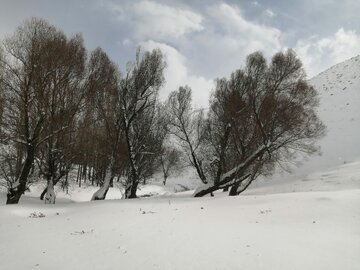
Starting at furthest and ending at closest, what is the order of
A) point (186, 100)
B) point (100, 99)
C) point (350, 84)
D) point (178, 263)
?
point (350, 84) < point (186, 100) < point (100, 99) < point (178, 263)

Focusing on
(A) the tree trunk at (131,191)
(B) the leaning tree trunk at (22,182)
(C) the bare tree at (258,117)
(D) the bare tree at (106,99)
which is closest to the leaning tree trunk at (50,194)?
(B) the leaning tree trunk at (22,182)

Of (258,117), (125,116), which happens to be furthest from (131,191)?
(258,117)

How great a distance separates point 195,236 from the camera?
9.65m

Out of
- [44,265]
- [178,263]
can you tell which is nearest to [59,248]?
[44,265]

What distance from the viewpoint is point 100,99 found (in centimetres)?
2300

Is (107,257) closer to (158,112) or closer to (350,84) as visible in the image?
(158,112)

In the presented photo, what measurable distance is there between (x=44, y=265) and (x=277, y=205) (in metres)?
9.09

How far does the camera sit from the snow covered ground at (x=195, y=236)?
769 centimetres

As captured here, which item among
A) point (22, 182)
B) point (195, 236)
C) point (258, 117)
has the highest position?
point (258, 117)

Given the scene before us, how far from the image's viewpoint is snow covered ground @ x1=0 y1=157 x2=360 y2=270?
7688 mm

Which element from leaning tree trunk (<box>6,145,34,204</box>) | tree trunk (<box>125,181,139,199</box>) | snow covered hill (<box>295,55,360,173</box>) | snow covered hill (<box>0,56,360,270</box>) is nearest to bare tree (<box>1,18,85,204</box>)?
leaning tree trunk (<box>6,145,34,204</box>)

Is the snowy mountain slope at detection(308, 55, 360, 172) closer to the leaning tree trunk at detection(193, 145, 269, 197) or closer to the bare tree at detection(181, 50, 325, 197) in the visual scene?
the bare tree at detection(181, 50, 325, 197)

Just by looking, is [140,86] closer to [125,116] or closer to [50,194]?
[125,116]

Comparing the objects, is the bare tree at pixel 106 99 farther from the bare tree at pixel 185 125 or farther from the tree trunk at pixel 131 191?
the bare tree at pixel 185 125
